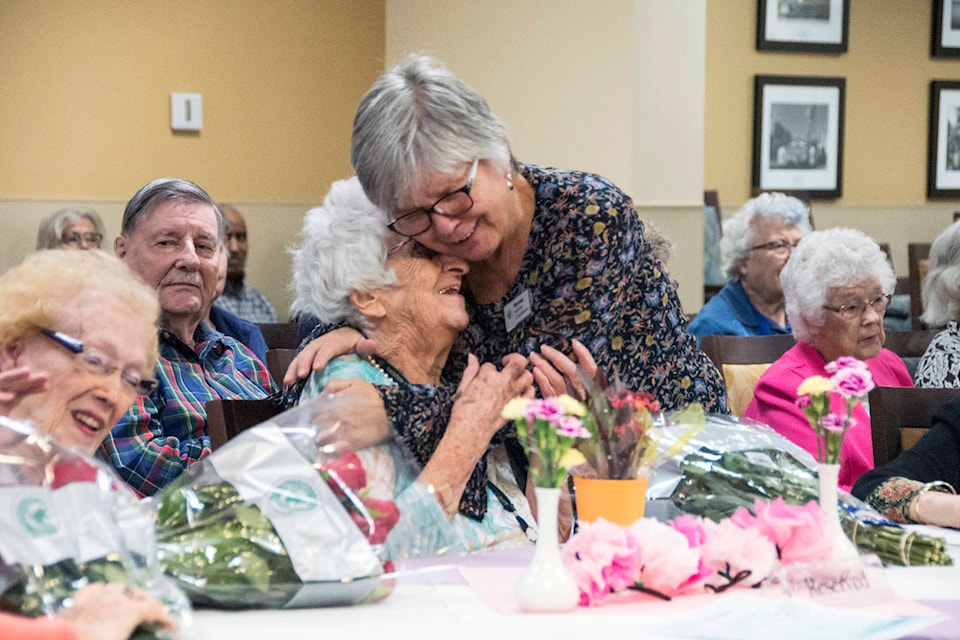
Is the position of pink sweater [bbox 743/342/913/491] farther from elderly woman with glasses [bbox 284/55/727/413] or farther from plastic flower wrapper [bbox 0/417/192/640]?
plastic flower wrapper [bbox 0/417/192/640]

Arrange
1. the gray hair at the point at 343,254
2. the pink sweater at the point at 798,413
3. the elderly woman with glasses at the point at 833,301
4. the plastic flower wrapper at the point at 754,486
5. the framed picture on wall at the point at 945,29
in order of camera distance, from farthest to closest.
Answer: the framed picture on wall at the point at 945,29
the elderly woman with glasses at the point at 833,301
the pink sweater at the point at 798,413
the gray hair at the point at 343,254
the plastic flower wrapper at the point at 754,486

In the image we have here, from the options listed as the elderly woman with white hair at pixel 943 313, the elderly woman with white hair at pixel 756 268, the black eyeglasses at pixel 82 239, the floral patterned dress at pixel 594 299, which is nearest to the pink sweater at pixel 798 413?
the elderly woman with white hair at pixel 943 313

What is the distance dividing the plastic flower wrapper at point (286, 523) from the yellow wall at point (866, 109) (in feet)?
22.0

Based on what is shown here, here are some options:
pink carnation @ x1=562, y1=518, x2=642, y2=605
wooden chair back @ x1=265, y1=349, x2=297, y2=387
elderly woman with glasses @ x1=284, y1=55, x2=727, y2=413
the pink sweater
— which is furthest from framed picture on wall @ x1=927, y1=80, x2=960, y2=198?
pink carnation @ x1=562, y1=518, x2=642, y2=605

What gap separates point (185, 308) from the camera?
2.87 metres

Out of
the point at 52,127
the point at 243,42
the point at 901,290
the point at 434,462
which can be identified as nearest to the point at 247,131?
the point at 243,42

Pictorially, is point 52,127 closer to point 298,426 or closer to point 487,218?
point 487,218

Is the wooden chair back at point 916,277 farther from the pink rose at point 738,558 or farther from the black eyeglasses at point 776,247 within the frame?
the pink rose at point 738,558

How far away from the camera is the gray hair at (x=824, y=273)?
3.42 m

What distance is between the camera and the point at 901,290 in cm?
693

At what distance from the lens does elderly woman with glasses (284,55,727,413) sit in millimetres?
2141

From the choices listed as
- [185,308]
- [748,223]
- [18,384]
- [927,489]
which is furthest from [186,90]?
[927,489]

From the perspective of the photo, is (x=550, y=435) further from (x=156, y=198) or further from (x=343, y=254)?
(x=156, y=198)

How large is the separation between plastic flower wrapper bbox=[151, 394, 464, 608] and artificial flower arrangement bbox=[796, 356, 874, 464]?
0.58 meters
